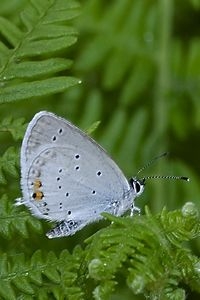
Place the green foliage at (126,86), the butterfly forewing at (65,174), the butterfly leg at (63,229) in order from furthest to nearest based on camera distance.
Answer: the green foliage at (126,86), the butterfly leg at (63,229), the butterfly forewing at (65,174)

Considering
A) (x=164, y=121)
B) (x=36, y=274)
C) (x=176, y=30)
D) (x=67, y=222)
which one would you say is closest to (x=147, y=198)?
(x=164, y=121)

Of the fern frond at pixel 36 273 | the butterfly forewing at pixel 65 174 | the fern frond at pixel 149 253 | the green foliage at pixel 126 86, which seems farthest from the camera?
the green foliage at pixel 126 86

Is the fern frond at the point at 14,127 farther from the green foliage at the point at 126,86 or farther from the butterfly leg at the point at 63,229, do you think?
the butterfly leg at the point at 63,229

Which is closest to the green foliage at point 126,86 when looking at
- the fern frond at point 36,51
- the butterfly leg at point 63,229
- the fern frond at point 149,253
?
the fern frond at point 36,51

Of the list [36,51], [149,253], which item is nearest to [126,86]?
[36,51]

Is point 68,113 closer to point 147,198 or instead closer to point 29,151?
point 147,198

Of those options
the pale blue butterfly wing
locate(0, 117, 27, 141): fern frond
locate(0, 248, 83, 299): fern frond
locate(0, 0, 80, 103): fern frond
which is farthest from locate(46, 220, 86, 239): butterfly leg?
locate(0, 0, 80, 103): fern frond
